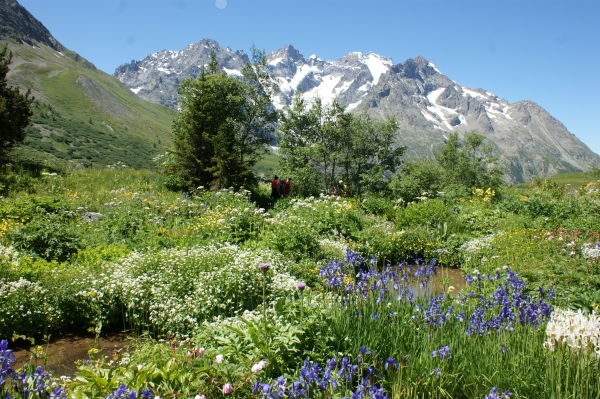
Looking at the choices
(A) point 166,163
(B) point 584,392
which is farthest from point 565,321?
(A) point 166,163

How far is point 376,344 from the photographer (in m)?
3.49

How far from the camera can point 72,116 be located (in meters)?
131

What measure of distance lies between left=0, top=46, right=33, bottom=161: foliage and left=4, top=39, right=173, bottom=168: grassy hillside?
2827 inches

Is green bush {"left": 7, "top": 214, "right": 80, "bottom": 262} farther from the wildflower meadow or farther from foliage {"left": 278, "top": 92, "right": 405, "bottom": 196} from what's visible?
foliage {"left": 278, "top": 92, "right": 405, "bottom": 196}

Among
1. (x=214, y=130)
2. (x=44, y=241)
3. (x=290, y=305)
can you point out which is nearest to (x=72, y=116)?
(x=214, y=130)

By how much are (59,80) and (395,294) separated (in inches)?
7540

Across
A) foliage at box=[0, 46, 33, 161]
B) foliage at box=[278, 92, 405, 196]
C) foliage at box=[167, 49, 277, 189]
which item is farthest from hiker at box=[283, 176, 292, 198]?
foliage at box=[0, 46, 33, 161]

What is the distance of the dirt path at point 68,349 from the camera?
468 cm

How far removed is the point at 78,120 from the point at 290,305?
15048cm

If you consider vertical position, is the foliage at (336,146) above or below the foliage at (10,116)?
above

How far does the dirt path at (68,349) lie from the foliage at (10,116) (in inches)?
568

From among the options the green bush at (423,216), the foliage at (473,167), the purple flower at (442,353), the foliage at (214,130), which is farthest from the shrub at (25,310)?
the foliage at (473,167)

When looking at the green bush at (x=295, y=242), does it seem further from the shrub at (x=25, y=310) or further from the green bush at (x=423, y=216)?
the green bush at (x=423, y=216)

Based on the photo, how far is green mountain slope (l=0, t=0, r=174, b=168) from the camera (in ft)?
330
